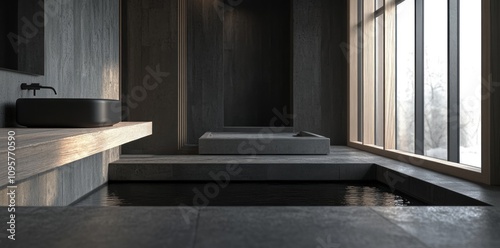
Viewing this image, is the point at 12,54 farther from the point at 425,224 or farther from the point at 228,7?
the point at 228,7

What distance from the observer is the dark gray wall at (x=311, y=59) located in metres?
7.70

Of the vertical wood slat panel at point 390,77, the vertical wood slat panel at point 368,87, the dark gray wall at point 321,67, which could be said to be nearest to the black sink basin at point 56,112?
the vertical wood slat panel at point 390,77

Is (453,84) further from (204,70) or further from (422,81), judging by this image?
(204,70)

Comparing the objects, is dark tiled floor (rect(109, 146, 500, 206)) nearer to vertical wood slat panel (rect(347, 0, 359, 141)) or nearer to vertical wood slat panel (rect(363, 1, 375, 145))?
vertical wood slat panel (rect(363, 1, 375, 145))

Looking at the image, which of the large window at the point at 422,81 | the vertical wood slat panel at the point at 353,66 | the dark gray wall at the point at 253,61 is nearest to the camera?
the large window at the point at 422,81

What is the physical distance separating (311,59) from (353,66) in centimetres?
65

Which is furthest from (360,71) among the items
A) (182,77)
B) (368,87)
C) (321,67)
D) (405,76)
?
(182,77)

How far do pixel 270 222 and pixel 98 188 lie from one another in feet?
10.2

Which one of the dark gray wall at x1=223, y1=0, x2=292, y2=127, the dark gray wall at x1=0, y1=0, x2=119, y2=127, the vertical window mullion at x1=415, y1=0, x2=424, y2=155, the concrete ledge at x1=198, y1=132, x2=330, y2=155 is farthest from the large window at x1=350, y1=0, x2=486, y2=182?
the dark gray wall at x1=0, y1=0, x2=119, y2=127

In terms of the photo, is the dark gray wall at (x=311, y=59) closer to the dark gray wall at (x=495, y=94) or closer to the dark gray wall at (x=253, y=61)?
the dark gray wall at (x=253, y=61)

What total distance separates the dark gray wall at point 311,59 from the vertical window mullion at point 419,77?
2.52 meters

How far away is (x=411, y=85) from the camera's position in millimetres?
5695

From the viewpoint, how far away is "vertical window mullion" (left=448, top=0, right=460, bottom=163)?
4312mm

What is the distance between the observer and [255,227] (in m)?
1.85
